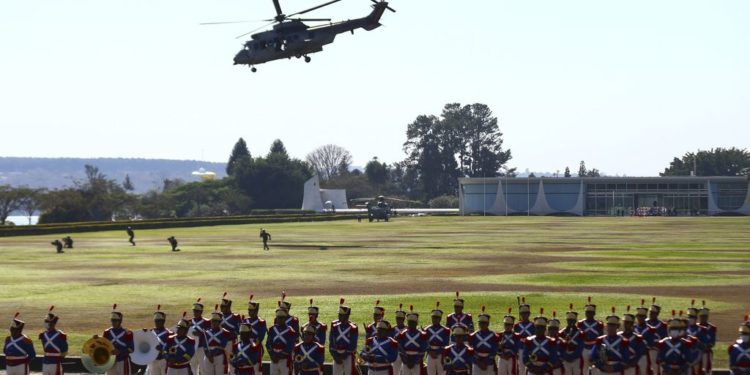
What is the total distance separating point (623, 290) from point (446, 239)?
49.6 meters

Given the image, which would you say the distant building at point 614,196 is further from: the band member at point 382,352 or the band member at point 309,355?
the band member at point 309,355

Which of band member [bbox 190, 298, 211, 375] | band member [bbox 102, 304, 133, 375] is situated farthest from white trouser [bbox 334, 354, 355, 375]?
band member [bbox 102, 304, 133, 375]

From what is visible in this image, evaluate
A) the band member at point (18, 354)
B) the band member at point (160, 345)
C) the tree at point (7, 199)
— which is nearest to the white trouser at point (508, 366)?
the band member at point (160, 345)

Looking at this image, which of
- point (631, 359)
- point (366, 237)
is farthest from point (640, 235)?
point (631, 359)

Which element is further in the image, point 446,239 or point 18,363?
point 446,239

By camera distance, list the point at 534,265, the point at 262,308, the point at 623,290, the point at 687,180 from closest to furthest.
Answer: the point at 262,308 < the point at 623,290 < the point at 534,265 < the point at 687,180

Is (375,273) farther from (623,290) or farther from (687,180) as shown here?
(687,180)

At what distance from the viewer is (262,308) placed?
42.6 m

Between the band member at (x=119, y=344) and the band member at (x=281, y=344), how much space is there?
10.3 feet

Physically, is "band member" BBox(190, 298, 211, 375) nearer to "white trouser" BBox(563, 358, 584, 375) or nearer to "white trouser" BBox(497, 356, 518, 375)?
"white trouser" BBox(497, 356, 518, 375)

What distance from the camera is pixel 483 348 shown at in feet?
76.9

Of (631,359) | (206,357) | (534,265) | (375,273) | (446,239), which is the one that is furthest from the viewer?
(446,239)

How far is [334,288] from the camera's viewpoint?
50312mm

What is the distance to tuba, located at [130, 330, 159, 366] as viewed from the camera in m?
23.5
